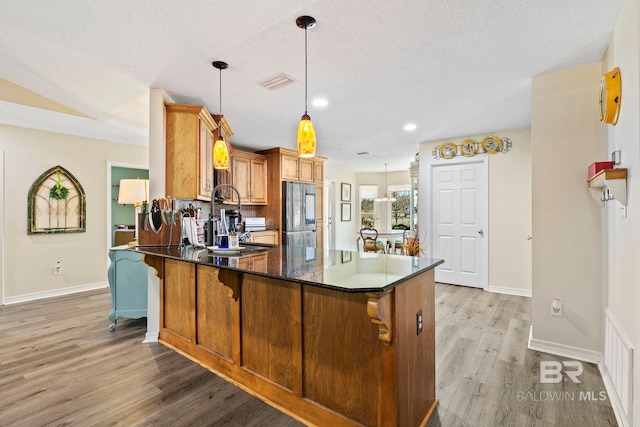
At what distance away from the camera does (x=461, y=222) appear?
4.92m

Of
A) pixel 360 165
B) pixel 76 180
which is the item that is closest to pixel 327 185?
pixel 360 165

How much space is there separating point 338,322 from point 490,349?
5.94ft

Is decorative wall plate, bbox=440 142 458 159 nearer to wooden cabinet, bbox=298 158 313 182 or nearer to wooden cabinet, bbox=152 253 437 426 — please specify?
wooden cabinet, bbox=298 158 313 182

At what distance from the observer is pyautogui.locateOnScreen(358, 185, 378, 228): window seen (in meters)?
8.84

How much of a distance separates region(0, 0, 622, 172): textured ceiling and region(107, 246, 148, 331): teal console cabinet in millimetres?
1639

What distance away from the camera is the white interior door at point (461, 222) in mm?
4723

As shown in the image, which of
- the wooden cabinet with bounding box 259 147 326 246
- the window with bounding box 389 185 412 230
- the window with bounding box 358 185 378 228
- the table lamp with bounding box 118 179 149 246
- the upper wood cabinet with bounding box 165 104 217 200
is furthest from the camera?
the window with bounding box 358 185 378 228

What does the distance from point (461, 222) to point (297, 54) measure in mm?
3722

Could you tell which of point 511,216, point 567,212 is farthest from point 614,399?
point 511,216

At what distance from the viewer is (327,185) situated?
796cm

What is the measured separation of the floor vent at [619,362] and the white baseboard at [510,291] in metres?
2.26

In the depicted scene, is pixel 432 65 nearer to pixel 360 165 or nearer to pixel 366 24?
pixel 366 24

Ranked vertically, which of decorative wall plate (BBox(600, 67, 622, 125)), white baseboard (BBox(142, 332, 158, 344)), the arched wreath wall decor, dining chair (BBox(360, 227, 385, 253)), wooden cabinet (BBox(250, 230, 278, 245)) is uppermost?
decorative wall plate (BBox(600, 67, 622, 125))

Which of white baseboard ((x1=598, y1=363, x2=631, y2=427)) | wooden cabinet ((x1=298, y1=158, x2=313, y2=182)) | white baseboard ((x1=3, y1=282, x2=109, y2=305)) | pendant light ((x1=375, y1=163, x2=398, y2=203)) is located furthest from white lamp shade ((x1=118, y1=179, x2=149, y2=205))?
pendant light ((x1=375, y1=163, x2=398, y2=203))
